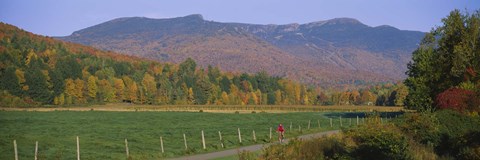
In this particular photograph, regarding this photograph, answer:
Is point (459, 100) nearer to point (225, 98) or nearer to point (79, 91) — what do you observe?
point (79, 91)

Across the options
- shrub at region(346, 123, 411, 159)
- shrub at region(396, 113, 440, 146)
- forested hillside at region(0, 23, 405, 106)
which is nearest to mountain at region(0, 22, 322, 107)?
forested hillside at region(0, 23, 405, 106)

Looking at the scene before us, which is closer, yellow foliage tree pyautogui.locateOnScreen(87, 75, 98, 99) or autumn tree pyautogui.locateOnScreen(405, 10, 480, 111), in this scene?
autumn tree pyautogui.locateOnScreen(405, 10, 480, 111)

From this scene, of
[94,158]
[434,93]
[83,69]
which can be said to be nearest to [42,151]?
[94,158]

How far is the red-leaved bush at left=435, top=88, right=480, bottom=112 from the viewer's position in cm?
4456

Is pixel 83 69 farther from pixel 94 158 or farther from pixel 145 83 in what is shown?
pixel 94 158

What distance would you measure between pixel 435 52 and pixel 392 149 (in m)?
44.4

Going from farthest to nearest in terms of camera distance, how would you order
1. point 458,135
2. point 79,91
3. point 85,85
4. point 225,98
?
point 225,98 → point 85,85 → point 79,91 → point 458,135

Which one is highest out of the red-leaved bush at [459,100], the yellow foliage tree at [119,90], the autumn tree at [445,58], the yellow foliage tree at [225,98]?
the autumn tree at [445,58]

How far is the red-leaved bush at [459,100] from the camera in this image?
4456 centimetres

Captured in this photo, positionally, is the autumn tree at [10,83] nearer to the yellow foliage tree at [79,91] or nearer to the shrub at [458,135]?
the yellow foliage tree at [79,91]

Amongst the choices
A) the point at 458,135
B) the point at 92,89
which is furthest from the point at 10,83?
the point at 458,135

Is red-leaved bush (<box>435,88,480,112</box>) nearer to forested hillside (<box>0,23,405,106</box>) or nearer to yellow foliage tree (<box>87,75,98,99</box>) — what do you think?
forested hillside (<box>0,23,405,106</box>)

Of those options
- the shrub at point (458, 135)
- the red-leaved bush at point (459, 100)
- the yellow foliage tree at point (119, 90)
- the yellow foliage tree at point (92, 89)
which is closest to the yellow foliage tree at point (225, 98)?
the yellow foliage tree at point (119, 90)

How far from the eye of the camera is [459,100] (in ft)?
150
